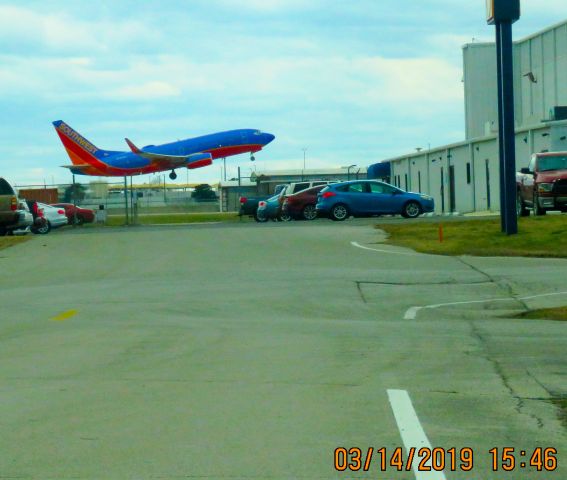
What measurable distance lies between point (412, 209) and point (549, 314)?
2680 centimetres

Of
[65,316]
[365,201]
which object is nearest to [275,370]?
[65,316]

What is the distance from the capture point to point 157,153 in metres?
77.6

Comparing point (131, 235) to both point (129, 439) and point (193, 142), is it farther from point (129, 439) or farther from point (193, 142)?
Result: point (193, 142)

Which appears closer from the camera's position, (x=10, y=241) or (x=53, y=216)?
(x=10, y=241)

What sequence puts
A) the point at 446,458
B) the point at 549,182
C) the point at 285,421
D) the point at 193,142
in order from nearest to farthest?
1. the point at 446,458
2. the point at 285,421
3. the point at 549,182
4. the point at 193,142

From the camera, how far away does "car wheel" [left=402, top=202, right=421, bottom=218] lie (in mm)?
40906

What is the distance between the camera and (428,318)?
1445 centimetres

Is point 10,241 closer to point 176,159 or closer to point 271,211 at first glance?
point 271,211

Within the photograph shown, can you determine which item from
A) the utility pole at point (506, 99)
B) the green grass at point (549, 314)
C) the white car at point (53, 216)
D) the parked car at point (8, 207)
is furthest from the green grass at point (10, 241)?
the green grass at point (549, 314)

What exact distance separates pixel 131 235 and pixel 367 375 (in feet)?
82.5

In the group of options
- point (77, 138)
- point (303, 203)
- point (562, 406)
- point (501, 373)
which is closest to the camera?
point (562, 406)

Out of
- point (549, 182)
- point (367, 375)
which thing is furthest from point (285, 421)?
point (549, 182)

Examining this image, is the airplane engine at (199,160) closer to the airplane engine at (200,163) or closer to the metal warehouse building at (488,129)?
the airplane engine at (200,163)
